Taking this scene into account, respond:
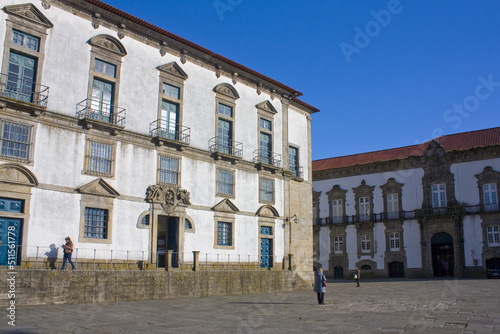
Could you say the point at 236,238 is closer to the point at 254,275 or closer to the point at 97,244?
the point at 254,275

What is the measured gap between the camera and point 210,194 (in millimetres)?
23469

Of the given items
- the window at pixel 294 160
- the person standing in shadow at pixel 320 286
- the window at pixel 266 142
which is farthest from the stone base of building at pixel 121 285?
the window at pixel 294 160

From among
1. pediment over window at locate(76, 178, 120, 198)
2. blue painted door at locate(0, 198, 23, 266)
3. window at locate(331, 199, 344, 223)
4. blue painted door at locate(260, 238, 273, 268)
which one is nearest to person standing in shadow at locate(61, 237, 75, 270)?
blue painted door at locate(0, 198, 23, 266)

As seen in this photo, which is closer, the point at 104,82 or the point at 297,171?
the point at 104,82

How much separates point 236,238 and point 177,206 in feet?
13.7

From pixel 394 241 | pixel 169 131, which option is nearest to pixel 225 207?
pixel 169 131

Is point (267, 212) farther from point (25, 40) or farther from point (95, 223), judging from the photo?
point (25, 40)

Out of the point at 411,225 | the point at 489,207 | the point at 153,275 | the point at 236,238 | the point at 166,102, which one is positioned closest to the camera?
the point at 153,275

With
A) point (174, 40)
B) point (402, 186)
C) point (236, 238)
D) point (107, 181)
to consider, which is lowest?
point (236, 238)

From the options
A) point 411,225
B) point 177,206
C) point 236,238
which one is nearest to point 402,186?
point 411,225

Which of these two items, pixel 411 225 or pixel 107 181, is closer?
pixel 107 181

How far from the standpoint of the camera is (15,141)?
16844 mm

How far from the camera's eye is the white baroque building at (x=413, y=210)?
128ft

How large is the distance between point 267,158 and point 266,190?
1838mm
